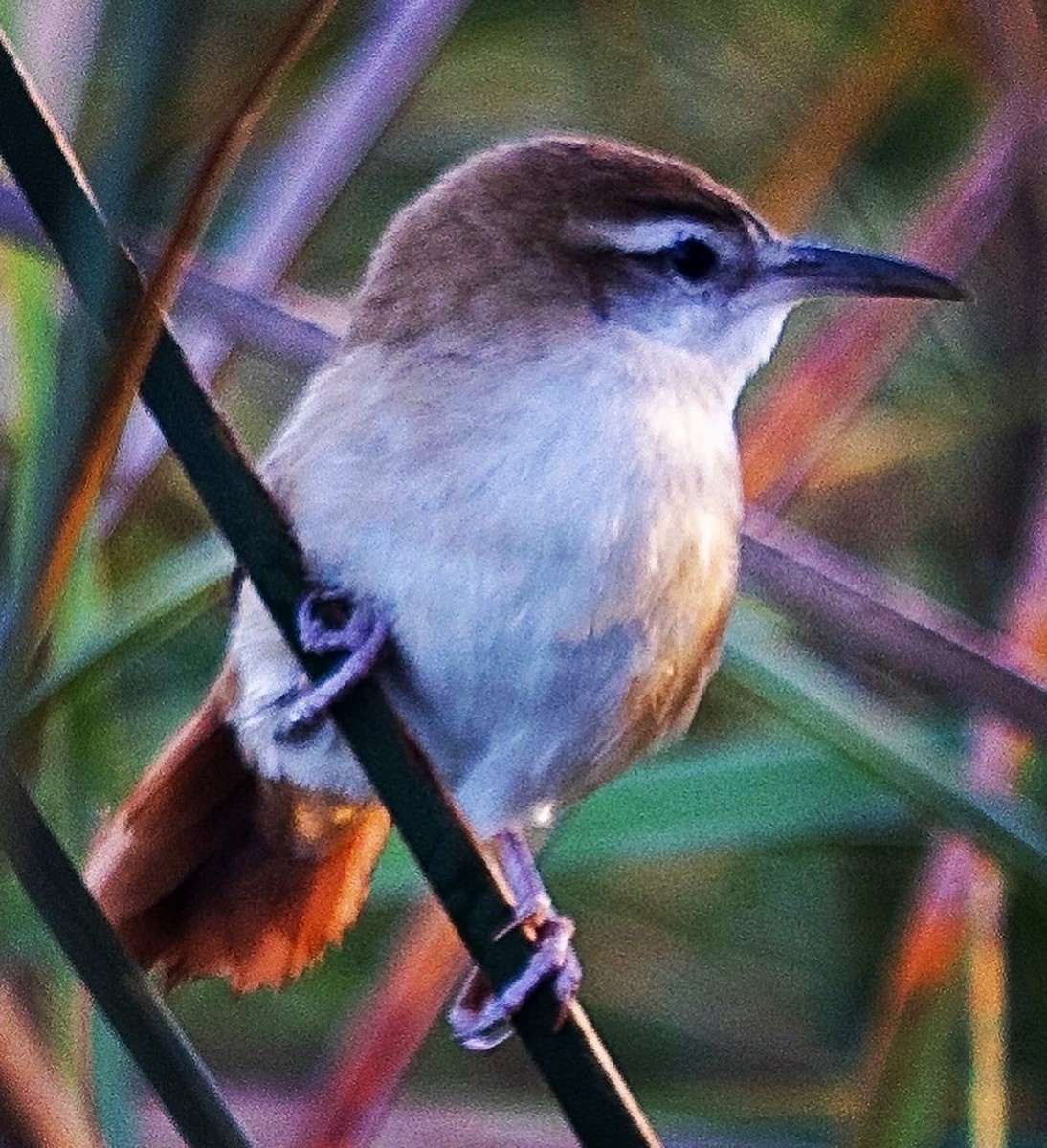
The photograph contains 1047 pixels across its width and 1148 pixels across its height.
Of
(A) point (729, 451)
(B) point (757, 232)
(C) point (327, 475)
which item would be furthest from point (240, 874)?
(B) point (757, 232)

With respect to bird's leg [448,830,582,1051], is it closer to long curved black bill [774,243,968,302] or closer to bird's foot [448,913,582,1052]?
bird's foot [448,913,582,1052]

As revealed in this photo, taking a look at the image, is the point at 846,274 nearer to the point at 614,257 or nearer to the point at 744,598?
the point at 614,257

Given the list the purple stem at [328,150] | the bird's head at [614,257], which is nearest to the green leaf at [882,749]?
the bird's head at [614,257]

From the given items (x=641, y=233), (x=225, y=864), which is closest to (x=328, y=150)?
(x=641, y=233)

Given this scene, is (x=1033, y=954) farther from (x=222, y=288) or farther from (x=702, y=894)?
(x=222, y=288)

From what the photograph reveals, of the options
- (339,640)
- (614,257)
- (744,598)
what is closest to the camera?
(339,640)

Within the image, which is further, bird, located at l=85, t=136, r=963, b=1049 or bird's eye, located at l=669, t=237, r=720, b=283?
bird's eye, located at l=669, t=237, r=720, b=283

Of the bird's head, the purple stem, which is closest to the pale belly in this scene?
the bird's head
